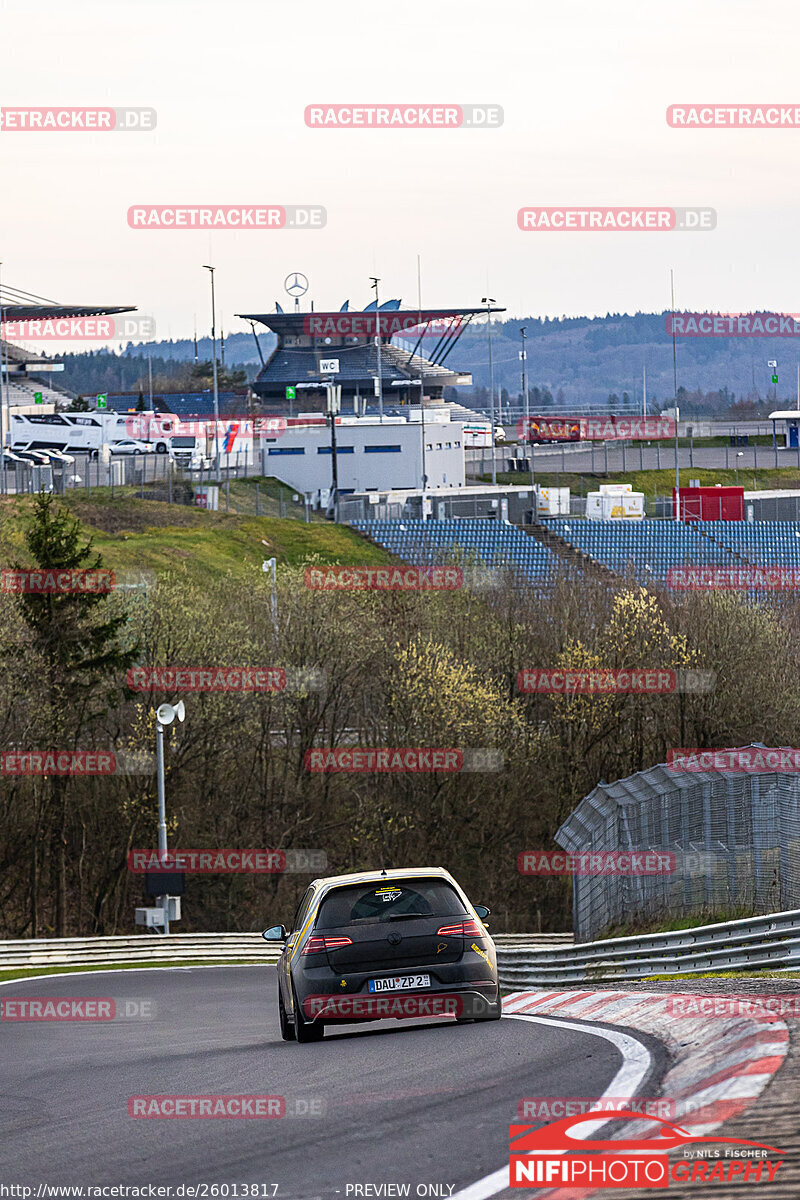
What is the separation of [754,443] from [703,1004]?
140m

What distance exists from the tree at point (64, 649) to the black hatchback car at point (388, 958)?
30.9 metres

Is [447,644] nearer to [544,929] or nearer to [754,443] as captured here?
[544,929]

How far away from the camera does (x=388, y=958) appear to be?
10.9 metres

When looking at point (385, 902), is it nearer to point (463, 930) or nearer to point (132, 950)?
point (463, 930)

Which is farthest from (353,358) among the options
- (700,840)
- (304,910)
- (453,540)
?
(304,910)

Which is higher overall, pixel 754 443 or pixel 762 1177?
pixel 754 443

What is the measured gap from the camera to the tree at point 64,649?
41.6 m

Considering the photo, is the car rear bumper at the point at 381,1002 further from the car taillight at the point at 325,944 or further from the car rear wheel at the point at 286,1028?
the car rear wheel at the point at 286,1028

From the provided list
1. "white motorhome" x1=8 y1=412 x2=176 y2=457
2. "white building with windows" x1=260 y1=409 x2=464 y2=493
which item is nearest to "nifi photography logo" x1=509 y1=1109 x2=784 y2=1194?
"white building with windows" x1=260 y1=409 x2=464 y2=493

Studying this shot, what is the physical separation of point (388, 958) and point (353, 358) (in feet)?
397

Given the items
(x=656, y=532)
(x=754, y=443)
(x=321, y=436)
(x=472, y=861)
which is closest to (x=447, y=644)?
(x=472, y=861)

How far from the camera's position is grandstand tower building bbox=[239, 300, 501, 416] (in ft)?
412

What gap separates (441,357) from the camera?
13875 cm

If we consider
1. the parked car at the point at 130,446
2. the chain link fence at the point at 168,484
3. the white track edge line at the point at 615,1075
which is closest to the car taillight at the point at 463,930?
the white track edge line at the point at 615,1075
